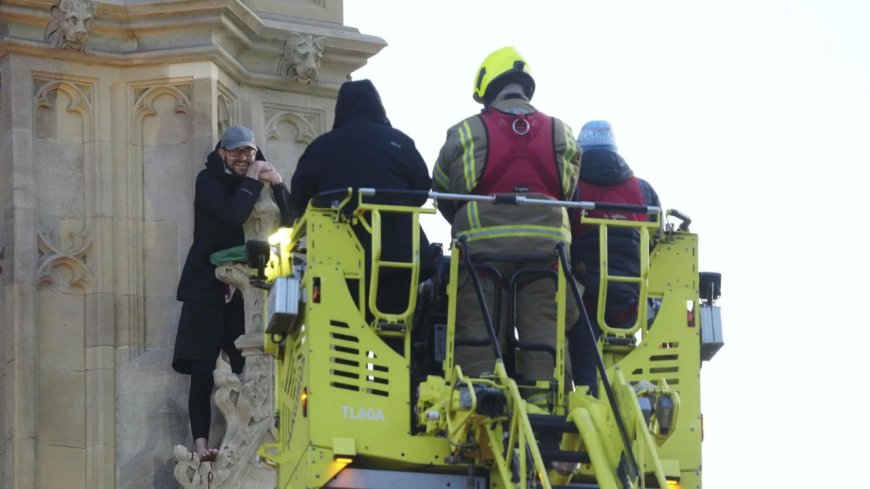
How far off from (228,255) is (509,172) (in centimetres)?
481

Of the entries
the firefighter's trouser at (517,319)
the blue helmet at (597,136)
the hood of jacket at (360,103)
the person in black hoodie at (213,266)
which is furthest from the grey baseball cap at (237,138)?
the firefighter's trouser at (517,319)

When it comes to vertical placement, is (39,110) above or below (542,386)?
above

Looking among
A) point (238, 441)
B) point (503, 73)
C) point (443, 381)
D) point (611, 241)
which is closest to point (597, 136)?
point (611, 241)

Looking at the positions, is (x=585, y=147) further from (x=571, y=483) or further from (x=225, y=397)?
(x=225, y=397)

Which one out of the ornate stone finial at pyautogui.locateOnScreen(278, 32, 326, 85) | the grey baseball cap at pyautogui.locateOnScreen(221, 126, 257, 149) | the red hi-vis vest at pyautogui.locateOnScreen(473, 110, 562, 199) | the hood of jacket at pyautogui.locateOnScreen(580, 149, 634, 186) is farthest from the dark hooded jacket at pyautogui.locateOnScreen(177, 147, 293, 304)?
the red hi-vis vest at pyautogui.locateOnScreen(473, 110, 562, 199)

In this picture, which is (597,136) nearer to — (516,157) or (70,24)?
(516,157)

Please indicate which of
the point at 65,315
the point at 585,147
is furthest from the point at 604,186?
the point at 65,315

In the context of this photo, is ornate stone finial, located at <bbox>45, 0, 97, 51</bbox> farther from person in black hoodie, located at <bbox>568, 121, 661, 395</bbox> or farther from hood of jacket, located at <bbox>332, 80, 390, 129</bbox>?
person in black hoodie, located at <bbox>568, 121, 661, 395</bbox>

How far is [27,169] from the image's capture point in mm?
21297

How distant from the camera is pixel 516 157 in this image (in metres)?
16.0

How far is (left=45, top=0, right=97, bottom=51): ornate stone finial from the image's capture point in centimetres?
2117

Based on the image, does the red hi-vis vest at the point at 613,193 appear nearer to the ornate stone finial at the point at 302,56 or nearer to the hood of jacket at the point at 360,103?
the hood of jacket at the point at 360,103

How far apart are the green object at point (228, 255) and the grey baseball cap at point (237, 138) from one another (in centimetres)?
79

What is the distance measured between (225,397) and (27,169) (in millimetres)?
2582
